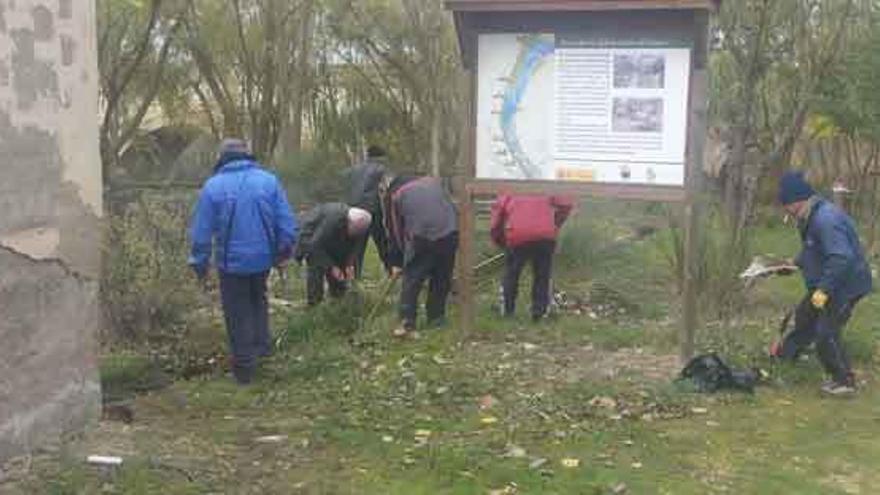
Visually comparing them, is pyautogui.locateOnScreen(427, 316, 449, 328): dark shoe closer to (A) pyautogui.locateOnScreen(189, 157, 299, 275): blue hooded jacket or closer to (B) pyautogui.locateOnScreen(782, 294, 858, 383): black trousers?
(A) pyautogui.locateOnScreen(189, 157, 299, 275): blue hooded jacket

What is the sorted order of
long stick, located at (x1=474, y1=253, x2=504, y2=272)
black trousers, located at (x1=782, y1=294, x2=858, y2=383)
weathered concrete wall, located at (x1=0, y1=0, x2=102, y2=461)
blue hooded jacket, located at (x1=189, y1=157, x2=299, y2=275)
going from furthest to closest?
long stick, located at (x1=474, y1=253, x2=504, y2=272) < blue hooded jacket, located at (x1=189, y1=157, x2=299, y2=275) < black trousers, located at (x1=782, y1=294, x2=858, y2=383) < weathered concrete wall, located at (x1=0, y1=0, x2=102, y2=461)

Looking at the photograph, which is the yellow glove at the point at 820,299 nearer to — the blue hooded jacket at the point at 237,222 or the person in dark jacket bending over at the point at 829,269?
the person in dark jacket bending over at the point at 829,269

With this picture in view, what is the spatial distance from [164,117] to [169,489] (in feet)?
63.6

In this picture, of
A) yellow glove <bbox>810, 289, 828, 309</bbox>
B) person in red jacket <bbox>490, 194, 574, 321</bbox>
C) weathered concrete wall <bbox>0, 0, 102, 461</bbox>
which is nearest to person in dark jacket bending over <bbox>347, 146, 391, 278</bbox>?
person in red jacket <bbox>490, 194, 574, 321</bbox>

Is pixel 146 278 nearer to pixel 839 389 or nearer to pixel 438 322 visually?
pixel 438 322

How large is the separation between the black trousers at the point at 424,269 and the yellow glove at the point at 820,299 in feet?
10.2

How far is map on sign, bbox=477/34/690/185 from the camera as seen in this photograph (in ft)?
26.4

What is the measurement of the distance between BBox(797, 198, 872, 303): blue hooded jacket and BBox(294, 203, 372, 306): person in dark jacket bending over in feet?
12.7

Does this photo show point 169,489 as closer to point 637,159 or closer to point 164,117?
point 637,159

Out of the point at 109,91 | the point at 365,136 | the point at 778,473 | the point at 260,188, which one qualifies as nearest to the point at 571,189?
the point at 260,188

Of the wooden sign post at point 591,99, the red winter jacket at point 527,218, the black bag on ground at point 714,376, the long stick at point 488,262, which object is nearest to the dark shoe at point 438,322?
the red winter jacket at point 527,218

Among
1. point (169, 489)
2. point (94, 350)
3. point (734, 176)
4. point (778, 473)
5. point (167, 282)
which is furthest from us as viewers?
point (734, 176)

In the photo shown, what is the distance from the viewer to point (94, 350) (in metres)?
6.77

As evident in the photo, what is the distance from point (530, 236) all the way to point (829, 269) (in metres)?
2.73
